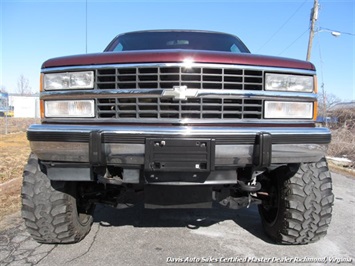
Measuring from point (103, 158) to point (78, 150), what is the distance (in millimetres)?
203

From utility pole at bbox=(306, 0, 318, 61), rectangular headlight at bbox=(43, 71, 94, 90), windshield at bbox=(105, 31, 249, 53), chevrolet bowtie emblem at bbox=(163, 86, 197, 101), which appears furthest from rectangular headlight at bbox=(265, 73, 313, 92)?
utility pole at bbox=(306, 0, 318, 61)

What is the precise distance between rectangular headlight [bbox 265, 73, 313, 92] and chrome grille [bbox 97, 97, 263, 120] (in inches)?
7.1

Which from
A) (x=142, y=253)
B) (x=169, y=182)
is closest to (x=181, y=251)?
(x=142, y=253)

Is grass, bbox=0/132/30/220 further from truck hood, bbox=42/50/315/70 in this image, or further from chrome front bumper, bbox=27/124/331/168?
truck hood, bbox=42/50/315/70

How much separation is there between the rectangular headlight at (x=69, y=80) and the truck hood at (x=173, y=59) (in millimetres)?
79

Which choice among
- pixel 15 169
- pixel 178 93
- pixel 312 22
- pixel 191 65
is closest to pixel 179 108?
pixel 178 93

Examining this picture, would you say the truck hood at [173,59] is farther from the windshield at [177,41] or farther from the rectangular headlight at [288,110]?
the windshield at [177,41]

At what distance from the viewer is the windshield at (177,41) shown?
3.96m

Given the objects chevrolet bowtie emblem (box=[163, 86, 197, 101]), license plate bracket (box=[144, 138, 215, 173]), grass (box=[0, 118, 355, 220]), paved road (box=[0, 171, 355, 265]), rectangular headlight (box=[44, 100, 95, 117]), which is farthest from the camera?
grass (box=[0, 118, 355, 220])

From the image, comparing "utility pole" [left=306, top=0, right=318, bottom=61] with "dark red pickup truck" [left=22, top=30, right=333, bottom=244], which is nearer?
"dark red pickup truck" [left=22, top=30, right=333, bottom=244]

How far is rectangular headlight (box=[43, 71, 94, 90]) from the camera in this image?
247 centimetres

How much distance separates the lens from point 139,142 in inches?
87.6

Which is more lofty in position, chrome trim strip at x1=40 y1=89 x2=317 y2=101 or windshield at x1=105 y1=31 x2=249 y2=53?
windshield at x1=105 y1=31 x2=249 y2=53

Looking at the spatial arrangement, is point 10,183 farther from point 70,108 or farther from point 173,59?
point 173,59
